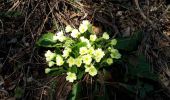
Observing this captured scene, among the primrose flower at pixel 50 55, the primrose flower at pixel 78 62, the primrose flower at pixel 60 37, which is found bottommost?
the primrose flower at pixel 78 62

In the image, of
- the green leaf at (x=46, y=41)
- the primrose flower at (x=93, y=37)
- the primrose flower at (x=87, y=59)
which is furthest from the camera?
the green leaf at (x=46, y=41)

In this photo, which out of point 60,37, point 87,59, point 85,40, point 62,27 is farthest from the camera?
point 62,27

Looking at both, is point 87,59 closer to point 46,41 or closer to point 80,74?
point 80,74

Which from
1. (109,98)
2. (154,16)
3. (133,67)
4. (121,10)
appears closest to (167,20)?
(154,16)

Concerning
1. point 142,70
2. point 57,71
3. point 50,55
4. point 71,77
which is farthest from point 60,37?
point 142,70

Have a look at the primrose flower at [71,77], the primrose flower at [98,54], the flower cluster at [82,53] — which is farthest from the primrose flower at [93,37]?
the primrose flower at [71,77]

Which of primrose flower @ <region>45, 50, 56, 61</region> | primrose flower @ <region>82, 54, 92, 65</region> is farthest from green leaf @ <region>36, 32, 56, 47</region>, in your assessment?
primrose flower @ <region>82, 54, 92, 65</region>

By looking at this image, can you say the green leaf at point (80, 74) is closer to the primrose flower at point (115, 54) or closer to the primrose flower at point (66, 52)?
the primrose flower at point (66, 52)

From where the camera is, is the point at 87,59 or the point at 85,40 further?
the point at 85,40
